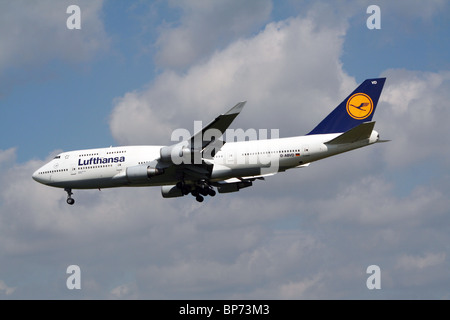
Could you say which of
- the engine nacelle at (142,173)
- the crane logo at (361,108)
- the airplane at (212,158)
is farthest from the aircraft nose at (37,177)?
the crane logo at (361,108)

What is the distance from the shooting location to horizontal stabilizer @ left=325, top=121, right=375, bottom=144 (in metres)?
43.5

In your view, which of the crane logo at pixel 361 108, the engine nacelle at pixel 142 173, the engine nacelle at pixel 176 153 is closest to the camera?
the engine nacelle at pixel 176 153

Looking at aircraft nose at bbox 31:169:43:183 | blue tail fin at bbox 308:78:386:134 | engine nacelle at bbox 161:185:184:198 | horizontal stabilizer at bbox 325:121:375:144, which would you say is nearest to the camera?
horizontal stabilizer at bbox 325:121:375:144

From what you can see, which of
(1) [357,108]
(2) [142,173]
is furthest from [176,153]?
(1) [357,108]

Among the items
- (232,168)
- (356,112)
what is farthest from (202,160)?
(356,112)

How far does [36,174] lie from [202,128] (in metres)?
16.5

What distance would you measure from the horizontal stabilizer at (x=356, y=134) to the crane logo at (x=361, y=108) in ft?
17.1

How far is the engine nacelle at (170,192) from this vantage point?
5300cm

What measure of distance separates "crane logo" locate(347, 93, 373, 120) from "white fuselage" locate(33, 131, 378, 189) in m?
4.04

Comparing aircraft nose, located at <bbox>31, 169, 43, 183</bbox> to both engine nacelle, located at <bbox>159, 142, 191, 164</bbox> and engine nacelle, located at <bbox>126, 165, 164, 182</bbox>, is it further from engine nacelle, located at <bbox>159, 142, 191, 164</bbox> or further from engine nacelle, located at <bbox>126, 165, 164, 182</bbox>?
engine nacelle, located at <bbox>159, 142, 191, 164</bbox>

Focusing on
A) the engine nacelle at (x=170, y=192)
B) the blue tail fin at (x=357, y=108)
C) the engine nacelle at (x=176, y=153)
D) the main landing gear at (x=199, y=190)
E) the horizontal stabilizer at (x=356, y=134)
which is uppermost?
the blue tail fin at (x=357, y=108)

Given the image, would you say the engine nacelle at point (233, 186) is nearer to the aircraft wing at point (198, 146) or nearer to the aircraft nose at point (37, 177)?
the aircraft wing at point (198, 146)

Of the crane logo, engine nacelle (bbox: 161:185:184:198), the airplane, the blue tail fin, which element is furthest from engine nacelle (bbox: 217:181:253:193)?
the crane logo
